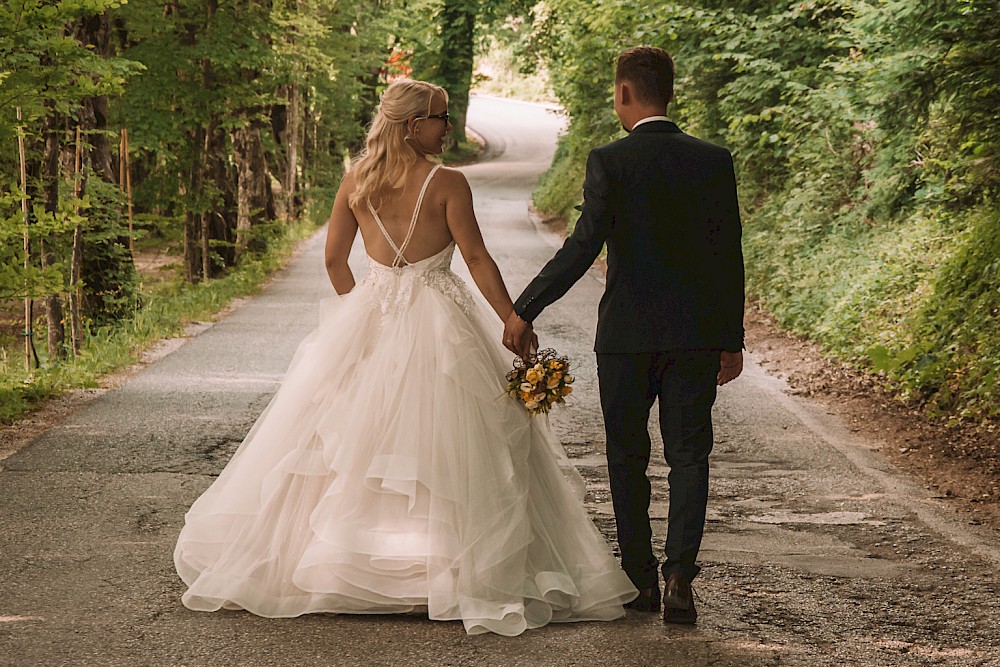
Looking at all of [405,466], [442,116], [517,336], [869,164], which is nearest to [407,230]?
[442,116]

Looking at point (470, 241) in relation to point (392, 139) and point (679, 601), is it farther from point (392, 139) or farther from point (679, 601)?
point (679, 601)

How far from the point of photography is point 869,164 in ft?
53.3

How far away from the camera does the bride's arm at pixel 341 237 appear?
18.4 feet

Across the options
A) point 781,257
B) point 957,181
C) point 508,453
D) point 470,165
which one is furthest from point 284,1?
point 470,165

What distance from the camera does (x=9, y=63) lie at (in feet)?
32.0

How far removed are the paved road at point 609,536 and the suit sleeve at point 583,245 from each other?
4.55 ft

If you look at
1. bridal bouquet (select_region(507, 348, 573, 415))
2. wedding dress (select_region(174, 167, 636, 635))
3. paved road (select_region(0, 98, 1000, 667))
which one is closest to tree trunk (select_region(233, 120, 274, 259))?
paved road (select_region(0, 98, 1000, 667))

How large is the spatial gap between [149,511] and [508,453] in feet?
9.01

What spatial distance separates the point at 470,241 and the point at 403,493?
116 cm

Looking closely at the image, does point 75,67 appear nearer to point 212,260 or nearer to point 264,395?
point 264,395

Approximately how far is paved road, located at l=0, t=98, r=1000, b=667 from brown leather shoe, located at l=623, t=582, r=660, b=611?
6 centimetres

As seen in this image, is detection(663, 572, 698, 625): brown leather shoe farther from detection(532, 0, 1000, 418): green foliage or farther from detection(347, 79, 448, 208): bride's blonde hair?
detection(532, 0, 1000, 418): green foliage

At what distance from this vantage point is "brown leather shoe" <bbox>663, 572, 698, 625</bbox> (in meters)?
5.09

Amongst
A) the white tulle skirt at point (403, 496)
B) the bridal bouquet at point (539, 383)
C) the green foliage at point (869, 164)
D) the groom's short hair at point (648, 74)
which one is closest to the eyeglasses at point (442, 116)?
the white tulle skirt at point (403, 496)
